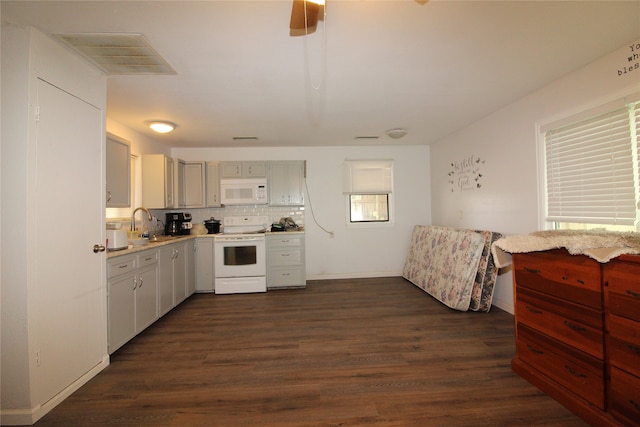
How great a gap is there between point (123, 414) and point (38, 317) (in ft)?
2.63

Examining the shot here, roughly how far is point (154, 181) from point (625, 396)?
16.1 ft

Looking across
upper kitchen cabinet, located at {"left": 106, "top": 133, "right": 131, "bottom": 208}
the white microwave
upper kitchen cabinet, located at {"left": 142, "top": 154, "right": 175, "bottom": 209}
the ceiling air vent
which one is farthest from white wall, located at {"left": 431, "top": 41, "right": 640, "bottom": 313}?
upper kitchen cabinet, located at {"left": 142, "top": 154, "right": 175, "bottom": 209}

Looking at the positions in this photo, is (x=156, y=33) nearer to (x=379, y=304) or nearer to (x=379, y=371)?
(x=379, y=371)

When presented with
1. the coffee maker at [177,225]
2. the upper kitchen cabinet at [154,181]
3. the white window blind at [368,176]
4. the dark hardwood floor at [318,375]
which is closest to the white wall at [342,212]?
the white window blind at [368,176]

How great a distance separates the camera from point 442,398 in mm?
1729

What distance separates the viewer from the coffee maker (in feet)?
13.9

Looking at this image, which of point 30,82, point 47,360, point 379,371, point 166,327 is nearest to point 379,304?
point 379,371

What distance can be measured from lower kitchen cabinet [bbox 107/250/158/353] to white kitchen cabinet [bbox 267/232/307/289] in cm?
167

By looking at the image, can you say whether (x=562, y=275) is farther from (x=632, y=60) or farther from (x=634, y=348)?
(x=632, y=60)

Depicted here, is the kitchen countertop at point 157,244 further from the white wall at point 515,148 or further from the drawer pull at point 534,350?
the drawer pull at point 534,350

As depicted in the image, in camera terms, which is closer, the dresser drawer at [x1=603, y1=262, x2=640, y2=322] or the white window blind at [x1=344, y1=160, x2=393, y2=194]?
the dresser drawer at [x1=603, y1=262, x2=640, y2=322]

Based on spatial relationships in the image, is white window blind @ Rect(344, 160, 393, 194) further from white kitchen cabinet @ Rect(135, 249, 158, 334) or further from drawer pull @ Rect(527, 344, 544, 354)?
drawer pull @ Rect(527, 344, 544, 354)

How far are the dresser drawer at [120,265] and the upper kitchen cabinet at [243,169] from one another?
2245 mm

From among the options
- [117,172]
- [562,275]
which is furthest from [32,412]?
[562,275]
